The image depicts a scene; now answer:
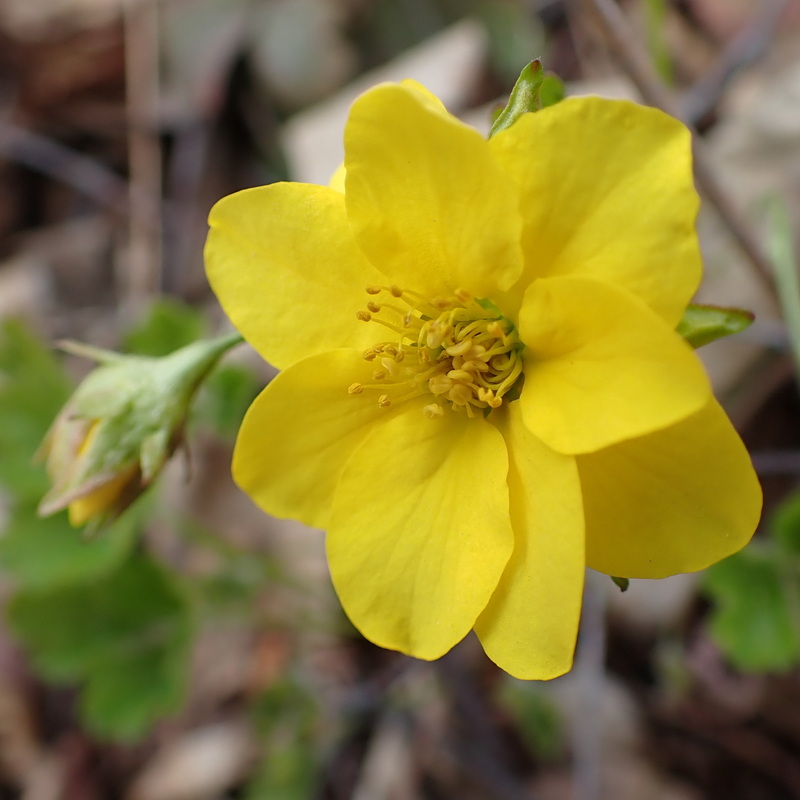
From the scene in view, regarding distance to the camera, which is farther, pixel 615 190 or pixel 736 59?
pixel 736 59

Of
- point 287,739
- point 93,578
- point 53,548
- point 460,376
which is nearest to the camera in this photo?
point 460,376

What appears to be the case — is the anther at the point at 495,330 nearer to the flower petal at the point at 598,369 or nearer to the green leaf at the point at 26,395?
the flower petal at the point at 598,369

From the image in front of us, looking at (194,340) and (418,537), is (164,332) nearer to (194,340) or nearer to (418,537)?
(194,340)

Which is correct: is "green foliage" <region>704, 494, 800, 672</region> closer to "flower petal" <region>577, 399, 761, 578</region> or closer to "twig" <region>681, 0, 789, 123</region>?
"flower petal" <region>577, 399, 761, 578</region>

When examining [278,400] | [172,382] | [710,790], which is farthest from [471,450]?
[710,790]

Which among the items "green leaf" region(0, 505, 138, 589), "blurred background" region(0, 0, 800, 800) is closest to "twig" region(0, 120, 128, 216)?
"blurred background" region(0, 0, 800, 800)

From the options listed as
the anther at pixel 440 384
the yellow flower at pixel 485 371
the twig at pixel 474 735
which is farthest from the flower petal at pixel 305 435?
the twig at pixel 474 735

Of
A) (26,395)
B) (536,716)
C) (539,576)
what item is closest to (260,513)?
(26,395)
